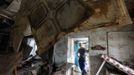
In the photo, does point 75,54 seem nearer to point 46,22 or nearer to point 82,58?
point 82,58

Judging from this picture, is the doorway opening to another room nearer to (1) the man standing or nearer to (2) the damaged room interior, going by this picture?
(1) the man standing

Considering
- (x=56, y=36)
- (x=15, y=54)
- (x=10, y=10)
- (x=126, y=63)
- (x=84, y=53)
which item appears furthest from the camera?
(x=84, y=53)

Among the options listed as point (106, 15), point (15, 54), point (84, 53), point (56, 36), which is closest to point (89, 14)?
point (106, 15)

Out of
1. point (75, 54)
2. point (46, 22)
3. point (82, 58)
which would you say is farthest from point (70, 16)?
point (75, 54)

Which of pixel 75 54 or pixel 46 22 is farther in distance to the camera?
pixel 75 54

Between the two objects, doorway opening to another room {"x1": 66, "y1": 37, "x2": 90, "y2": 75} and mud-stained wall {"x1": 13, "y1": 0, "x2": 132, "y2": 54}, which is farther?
doorway opening to another room {"x1": 66, "y1": 37, "x2": 90, "y2": 75}

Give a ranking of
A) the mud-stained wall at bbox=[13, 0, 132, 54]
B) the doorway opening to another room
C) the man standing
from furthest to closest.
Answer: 1. the man standing
2. the doorway opening to another room
3. the mud-stained wall at bbox=[13, 0, 132, 54]

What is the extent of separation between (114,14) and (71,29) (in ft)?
0.85

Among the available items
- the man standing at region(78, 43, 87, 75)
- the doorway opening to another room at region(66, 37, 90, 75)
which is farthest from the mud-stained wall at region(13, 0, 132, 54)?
the man standing at region(78, 43, 87, 75)

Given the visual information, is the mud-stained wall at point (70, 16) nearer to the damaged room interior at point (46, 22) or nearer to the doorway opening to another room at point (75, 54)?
the damaged room interior at point (46, 22)

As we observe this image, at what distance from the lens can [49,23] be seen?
43.9 inches

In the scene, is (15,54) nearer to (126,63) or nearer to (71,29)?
(71,29)

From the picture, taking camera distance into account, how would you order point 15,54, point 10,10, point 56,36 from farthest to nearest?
point 10,10, point 15,54, point 56,36

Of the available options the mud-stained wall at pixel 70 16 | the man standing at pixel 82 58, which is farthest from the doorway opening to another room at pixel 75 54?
the mud-stained wall at pixel 70 16
